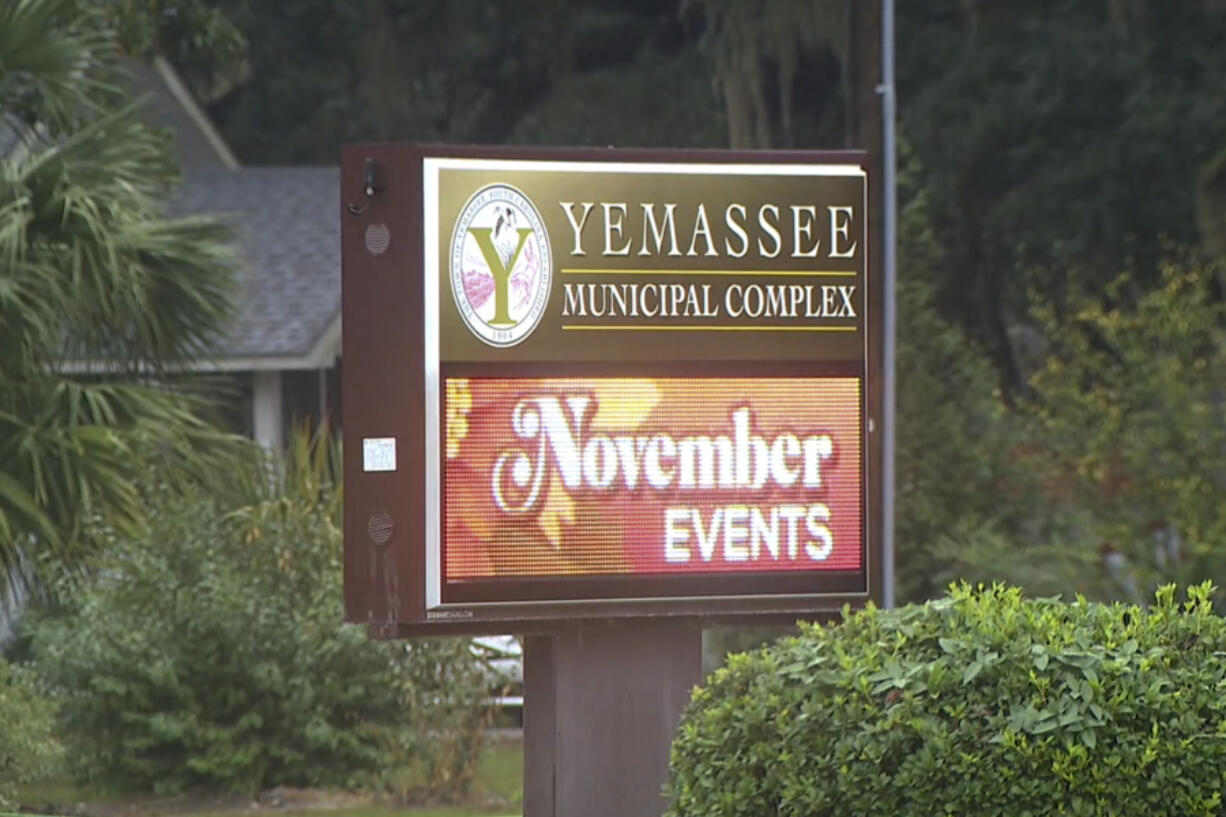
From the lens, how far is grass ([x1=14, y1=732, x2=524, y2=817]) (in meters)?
13.9

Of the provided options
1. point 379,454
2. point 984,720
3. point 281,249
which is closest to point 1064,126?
point 281,249

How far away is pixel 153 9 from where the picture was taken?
20.3m

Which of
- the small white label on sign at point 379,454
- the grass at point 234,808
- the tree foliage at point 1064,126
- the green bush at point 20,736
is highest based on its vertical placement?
the tree foliage at point 1064,126

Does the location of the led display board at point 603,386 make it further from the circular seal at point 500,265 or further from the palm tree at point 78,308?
the palm tree at point 78,308

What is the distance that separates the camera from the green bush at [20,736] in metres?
11.9

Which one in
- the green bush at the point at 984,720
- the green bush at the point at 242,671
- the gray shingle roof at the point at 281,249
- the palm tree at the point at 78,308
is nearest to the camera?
the green bush at the point at 984,720

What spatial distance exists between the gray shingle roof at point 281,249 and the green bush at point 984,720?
15.2 meters

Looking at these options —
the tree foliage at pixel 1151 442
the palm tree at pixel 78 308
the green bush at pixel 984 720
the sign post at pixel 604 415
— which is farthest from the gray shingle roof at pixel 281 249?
the green bush at pixel 984 720

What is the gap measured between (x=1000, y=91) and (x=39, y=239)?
1905 cm

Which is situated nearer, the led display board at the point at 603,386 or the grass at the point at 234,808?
the led display board at the point at 603,386

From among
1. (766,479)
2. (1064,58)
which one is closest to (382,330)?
(766,479)

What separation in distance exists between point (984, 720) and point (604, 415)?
3167 mm

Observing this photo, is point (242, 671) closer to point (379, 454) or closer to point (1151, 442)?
point (379, 454)

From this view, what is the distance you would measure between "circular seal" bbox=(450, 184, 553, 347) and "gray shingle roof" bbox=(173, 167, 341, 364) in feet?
41.2
